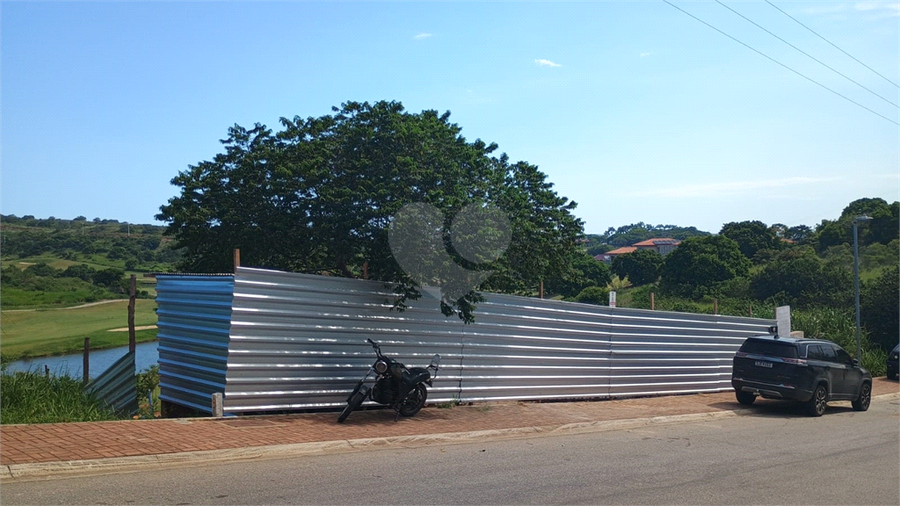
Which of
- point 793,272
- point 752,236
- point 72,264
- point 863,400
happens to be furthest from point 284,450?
point 752,236

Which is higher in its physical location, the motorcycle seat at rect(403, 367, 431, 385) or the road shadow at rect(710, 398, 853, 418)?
the motorcycle seat at rect(403, 367, 431, 385)

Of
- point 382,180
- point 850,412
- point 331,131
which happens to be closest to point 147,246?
point 331,131

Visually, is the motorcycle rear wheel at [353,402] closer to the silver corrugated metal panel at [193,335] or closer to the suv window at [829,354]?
the silver corrugated metal panel at [193,335]

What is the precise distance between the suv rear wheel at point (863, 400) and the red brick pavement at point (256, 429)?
5.55 m

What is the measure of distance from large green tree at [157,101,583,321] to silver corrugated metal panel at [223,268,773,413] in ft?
2.49

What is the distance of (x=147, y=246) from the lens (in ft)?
148

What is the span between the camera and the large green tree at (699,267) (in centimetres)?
4631

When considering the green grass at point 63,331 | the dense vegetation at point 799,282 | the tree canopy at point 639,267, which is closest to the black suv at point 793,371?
the dense vegetation at point 799,282

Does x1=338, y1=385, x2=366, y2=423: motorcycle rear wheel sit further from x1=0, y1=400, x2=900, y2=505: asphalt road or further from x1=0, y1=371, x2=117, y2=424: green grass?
x1=0, y1=371, x2=117, y2=424: green grass

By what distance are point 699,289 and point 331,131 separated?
113 feet

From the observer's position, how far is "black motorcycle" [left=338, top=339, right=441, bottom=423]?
11.6 m

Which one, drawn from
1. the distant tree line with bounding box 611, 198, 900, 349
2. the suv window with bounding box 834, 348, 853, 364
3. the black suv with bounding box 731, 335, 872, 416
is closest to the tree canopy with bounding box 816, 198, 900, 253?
the distant tree line with bounding box 611, 198, 900, 349

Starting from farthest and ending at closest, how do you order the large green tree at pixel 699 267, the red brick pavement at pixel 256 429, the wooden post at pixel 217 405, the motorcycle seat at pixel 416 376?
the large green tree at pixel 699 267, the motorcycle seat at pixel 416 376, the wooden post at pixel 217 405, the red brick pavement at pixel 256 429

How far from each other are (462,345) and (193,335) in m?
5.02
